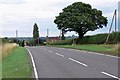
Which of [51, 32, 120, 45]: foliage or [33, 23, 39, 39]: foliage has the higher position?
[33, 23, 39, 39]: foliage

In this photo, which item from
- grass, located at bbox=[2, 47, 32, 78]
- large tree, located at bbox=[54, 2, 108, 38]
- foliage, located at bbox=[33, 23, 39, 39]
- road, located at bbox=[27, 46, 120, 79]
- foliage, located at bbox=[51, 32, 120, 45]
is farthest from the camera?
foliage, located at bbox=[33, 23, 39, 39]

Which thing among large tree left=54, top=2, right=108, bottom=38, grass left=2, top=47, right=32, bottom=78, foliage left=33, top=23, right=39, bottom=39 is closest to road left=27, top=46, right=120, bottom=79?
grass left=2, top=47, right=32, bottom=78

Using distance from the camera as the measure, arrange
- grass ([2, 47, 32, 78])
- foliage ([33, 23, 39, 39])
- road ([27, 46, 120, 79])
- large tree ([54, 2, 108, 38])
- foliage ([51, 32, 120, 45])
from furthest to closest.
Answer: foliage ([33, 23, 39, 39]) → large tree ([54, 2, 108, 38]) → foliage ([51, 32, 120, 45]) → grass ([2, 47, 32, 78]) → road ([27, 46, 120, 79])

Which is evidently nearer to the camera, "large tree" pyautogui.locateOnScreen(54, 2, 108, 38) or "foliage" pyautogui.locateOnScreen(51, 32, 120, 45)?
"foliage" pyautogui.locateOnScreen(51, 32, 120, 45)

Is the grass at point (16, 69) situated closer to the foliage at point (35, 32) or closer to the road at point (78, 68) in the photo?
the road at point (78, 68)

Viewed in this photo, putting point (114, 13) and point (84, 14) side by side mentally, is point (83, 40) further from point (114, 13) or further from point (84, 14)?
point (114, 13)

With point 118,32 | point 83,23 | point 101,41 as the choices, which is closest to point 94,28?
point 83,23

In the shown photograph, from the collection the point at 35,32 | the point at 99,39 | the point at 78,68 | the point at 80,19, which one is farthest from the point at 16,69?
the point at 35,32

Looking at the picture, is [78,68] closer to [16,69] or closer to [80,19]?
[16,69]

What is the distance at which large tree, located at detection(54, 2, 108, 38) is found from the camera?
261ft

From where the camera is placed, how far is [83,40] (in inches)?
3263

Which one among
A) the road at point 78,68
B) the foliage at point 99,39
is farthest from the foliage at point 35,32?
the road at point 78,68

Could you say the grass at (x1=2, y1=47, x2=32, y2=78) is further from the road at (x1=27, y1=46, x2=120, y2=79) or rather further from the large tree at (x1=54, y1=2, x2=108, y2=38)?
the large tree at (x1=54, y1=2, x2=108, y2=38)

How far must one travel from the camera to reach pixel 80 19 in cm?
7944
